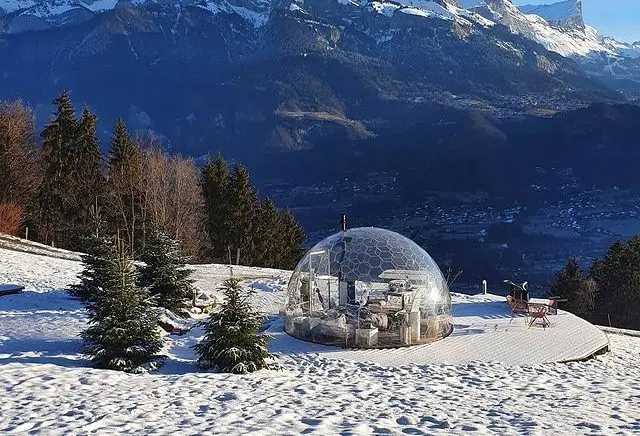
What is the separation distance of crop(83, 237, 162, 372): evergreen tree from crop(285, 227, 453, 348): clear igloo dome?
5.08m

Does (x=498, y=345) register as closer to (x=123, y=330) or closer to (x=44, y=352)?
(x=123, y=330)

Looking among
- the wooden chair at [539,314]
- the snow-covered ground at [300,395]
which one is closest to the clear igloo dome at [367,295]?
the snow-covered ground at [300,395]

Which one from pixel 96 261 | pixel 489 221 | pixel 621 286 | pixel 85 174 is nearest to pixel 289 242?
pixel 85 174

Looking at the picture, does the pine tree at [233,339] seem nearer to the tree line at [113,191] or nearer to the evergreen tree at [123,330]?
the evergreen tree at [123,330]

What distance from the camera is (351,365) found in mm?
14023

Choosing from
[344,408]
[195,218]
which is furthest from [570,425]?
[195,218]

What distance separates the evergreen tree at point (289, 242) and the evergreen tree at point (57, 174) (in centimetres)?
1649

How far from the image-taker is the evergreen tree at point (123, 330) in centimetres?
1207

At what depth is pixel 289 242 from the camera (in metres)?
52.9

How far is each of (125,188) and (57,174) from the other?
6203 millimetres

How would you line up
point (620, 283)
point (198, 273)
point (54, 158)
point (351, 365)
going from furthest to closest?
point (620, 283) → point (54, 158) → point (198, 273) → point (351, 365)

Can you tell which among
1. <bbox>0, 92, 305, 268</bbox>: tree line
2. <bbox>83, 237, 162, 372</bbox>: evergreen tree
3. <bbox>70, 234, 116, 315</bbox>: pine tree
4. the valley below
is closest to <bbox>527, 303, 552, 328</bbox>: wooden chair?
<bbox>83, 237, 162, 372</bbox>: evergreen tree

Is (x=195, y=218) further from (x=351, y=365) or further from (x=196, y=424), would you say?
(x=196, y=424)

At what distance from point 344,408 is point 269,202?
41743 millimetres
